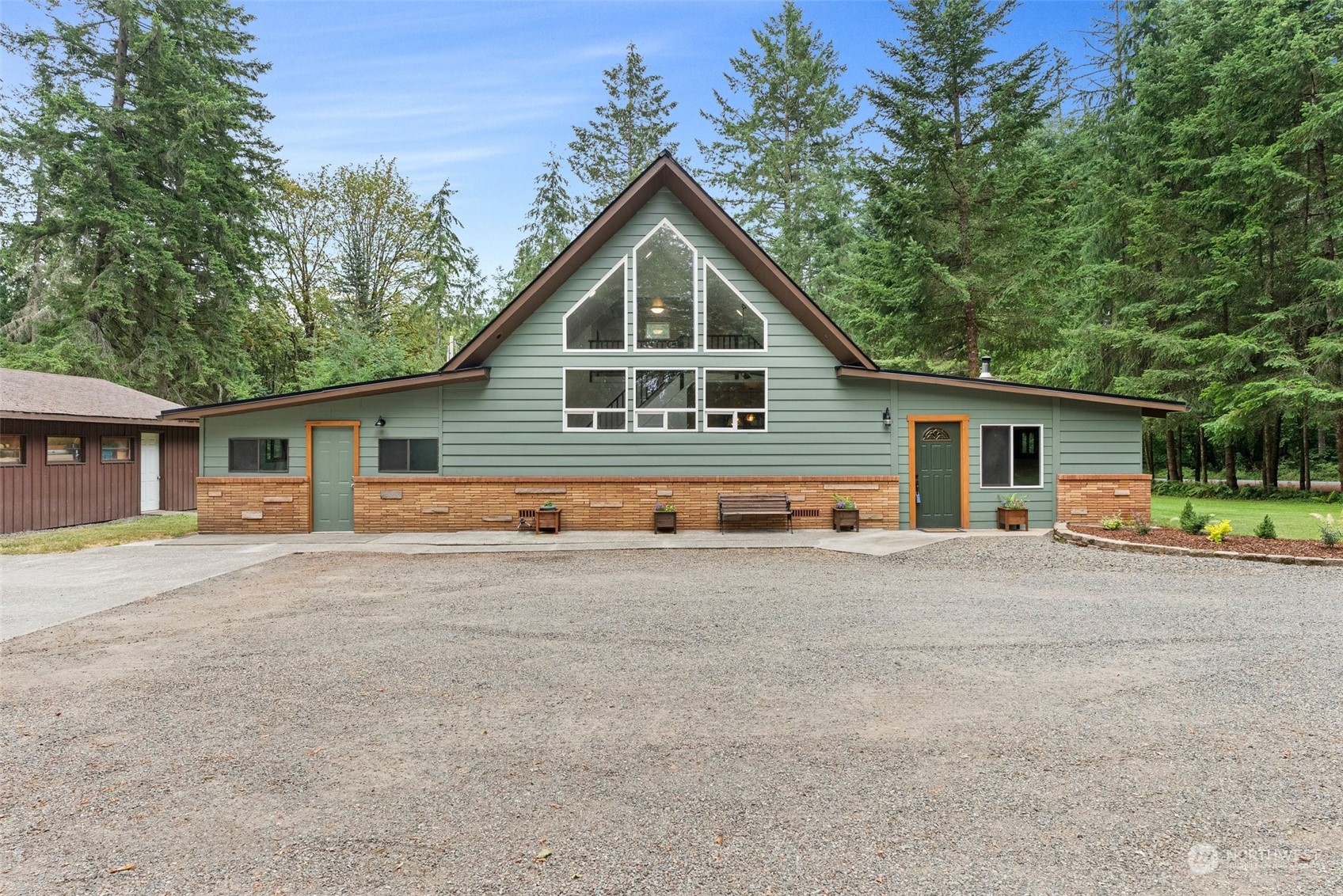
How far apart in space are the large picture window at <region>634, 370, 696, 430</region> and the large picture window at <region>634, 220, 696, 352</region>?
56 centimetres

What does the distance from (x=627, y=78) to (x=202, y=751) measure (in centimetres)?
3005

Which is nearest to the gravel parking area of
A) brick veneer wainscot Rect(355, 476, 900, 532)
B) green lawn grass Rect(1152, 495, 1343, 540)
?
brick veneer wainscot Rect(355, 476, 900, 532)

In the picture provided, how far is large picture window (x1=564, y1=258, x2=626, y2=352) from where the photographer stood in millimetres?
12562

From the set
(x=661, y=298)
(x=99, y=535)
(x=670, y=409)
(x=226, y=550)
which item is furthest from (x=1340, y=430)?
(x=99, y=535)

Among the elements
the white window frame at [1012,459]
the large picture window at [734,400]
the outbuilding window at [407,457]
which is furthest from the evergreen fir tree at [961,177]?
the outbuilding window at [407,457]

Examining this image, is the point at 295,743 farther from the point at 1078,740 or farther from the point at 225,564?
the point at 225,564

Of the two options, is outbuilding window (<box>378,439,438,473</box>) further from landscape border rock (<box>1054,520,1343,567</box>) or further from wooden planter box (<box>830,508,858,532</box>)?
landscape border rock (<box>1054,520,1343,567</box>)

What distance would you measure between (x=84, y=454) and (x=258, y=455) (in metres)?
5.52

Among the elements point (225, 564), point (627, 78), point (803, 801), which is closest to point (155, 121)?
point (627, 78)

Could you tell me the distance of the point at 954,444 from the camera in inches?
494

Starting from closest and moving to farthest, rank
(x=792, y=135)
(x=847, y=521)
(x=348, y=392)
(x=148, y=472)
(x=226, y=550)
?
(x=226, y=550), (x=348, y=392), (x=847, y=521), (x=148, y=472), (x=792, y=135)

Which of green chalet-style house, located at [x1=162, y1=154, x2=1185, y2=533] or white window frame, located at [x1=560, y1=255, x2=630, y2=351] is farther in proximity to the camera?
white window frame, located at [x1=560, y1=255, x2=630, y2=351]

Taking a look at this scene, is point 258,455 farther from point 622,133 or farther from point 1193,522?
point 622,133

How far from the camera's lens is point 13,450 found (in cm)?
1284
